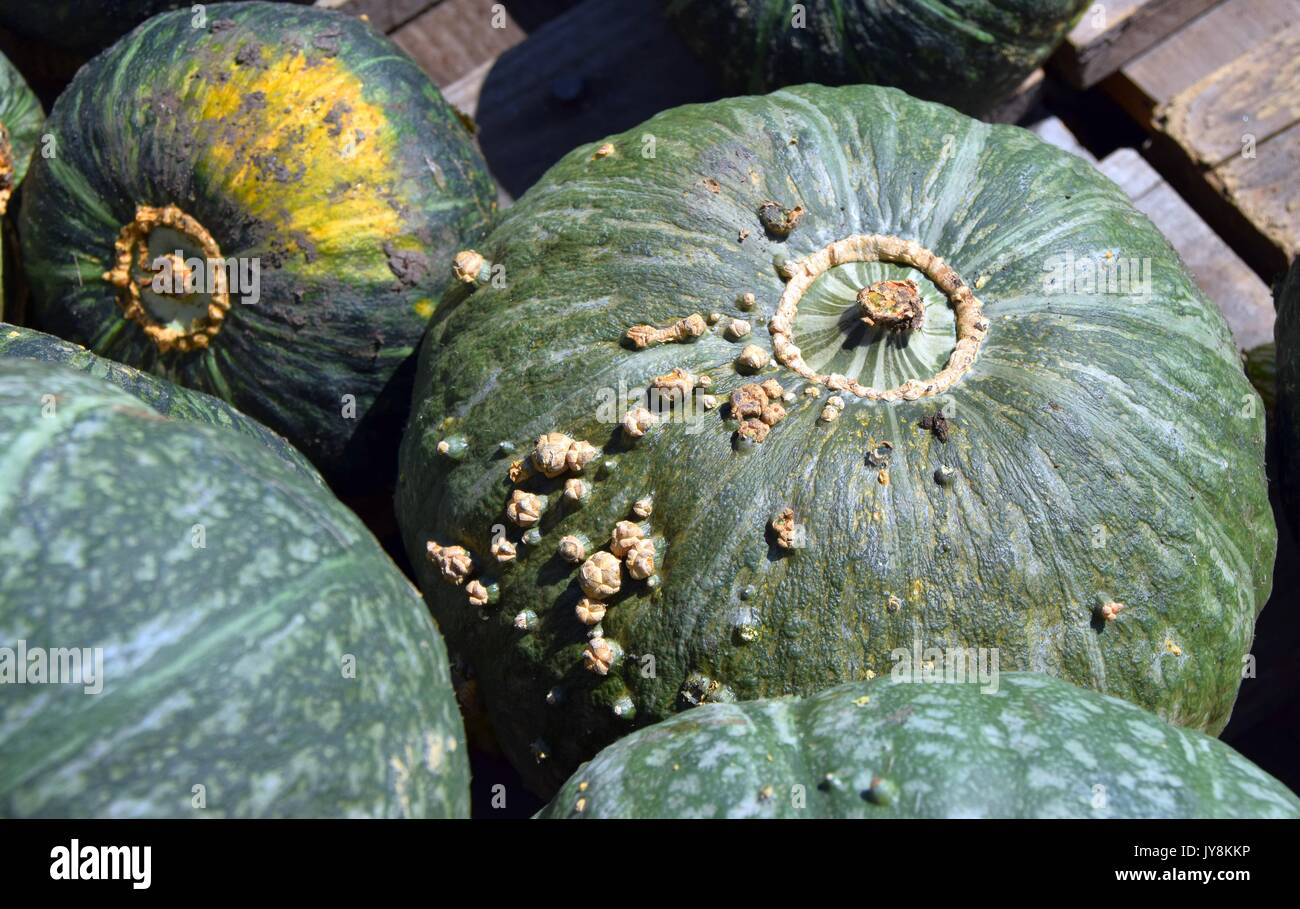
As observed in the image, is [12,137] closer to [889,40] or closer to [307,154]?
[307,154]

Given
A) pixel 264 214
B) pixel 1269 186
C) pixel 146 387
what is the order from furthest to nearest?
1. pixel 1269 186
2. pixel 264 214
3. pixel 146 387

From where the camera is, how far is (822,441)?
2.20 m

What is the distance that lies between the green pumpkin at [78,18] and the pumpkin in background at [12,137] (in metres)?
0.22

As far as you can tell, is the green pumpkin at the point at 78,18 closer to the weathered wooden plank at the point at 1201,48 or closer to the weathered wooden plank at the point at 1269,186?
the weathered wooden plank at the point at 1201,48

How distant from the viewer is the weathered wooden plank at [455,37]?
12.6 feet

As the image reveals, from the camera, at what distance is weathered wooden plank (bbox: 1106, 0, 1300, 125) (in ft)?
11.5

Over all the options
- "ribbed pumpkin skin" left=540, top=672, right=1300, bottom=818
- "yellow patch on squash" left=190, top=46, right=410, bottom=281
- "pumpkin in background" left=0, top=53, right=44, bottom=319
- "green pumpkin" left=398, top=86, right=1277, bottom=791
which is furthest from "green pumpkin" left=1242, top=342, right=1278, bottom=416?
"pumpkin in background" left=0, top=53, right=44, bottom=319

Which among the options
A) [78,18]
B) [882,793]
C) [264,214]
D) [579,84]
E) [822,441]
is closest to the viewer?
[882,793]

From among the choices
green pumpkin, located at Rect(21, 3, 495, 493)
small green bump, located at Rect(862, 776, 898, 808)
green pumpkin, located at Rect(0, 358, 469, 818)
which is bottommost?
small green bump, located at Rect(862, 776, 898, 808)

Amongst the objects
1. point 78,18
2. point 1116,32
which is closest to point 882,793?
point 1116,32

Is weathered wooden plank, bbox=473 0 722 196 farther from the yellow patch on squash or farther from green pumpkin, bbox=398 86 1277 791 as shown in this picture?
green pumpkin, bbox=398 86 1277 791

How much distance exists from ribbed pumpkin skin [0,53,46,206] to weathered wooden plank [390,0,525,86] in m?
1.12

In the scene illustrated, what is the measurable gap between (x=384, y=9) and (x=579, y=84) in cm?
67
